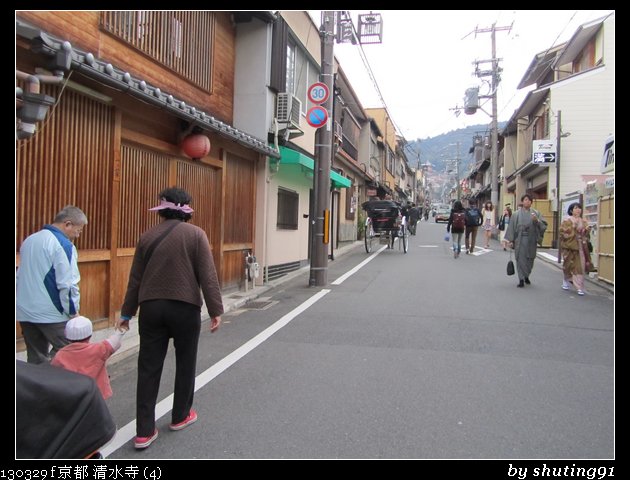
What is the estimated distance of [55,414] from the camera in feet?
9.24

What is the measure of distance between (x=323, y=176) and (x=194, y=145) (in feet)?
12.3

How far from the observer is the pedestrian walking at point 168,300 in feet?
11.4

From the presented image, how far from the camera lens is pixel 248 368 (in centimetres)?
511

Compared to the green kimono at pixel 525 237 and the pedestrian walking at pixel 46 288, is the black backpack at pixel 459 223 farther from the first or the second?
the pedestrian walking at pixel 46 288

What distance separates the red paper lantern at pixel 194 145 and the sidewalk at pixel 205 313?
2.50m

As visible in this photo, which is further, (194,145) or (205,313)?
(194,145)

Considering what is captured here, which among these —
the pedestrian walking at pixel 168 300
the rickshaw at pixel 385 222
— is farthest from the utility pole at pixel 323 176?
the pedestrian walking at pixel 168 300

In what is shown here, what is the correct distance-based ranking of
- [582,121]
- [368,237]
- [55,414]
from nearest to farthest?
[55,414] < [368,237] < [582,121]

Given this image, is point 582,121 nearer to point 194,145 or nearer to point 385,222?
point 385,222

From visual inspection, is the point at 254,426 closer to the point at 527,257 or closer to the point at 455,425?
the point at 455,425

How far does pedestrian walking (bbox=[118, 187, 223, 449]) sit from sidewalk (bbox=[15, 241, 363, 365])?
1.49m

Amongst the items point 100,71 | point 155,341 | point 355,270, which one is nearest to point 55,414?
point 155,341

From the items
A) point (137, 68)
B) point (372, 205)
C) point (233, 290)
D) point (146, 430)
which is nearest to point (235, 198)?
point (233, 290)

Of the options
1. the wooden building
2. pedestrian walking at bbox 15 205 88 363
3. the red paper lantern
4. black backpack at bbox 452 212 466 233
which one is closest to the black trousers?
pedestrian walking at bbox 15 205 88 363
